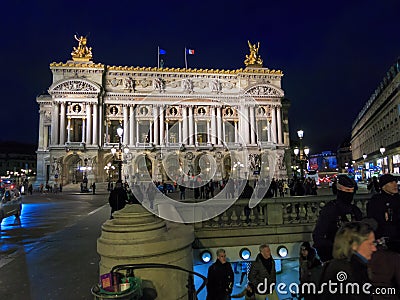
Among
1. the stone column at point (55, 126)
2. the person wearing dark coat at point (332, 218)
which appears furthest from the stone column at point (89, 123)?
the person wearing dark coat at point (332, 218)

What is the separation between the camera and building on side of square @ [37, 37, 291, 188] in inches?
2079

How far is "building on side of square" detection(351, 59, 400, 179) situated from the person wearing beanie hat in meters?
36.1

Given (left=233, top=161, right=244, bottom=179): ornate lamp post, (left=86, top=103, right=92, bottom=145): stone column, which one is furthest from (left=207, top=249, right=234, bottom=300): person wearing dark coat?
(left=86, top=103, right=92, bottom=145): stone column

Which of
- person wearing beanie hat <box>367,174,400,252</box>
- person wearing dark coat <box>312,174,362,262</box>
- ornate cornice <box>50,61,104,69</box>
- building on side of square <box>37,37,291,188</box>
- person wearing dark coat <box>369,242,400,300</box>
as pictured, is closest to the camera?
person wearing dark coat <box>369,242,400,300</box>

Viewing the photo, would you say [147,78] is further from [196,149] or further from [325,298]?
[325,298]

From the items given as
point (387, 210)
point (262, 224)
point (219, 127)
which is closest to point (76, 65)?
point (219, 127)

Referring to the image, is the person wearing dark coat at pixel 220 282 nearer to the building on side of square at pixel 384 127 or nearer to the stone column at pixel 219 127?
the building on side of square at pixel 384 127

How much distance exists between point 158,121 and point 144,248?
174 feet

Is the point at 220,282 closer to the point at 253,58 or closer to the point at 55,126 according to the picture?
the point at 55,126

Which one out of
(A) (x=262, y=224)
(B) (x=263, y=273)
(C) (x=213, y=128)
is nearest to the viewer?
(B) (x=263, y=273)

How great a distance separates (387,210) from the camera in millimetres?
4500

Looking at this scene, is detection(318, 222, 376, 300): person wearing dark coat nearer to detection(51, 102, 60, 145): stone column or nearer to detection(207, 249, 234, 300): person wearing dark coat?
detection(207, 249, 234, 300): person wearing dark coat

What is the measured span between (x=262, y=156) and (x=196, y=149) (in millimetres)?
13284

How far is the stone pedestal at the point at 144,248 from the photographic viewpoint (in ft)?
15.6
